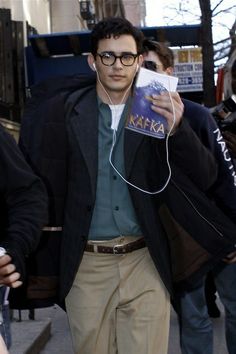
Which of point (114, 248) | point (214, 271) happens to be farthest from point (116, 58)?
point (214, 271)

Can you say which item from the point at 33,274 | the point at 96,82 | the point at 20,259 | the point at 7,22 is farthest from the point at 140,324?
the point at 7,22

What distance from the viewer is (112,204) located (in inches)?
133

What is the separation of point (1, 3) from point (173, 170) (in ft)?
26.6

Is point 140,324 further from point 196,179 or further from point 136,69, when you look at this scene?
point 136,69

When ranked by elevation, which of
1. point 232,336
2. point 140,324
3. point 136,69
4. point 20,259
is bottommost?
point 232,336

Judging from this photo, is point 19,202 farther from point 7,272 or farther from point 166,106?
point 166,106

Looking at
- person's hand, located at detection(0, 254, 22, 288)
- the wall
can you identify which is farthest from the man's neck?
the wall

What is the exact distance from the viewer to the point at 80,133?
3.41 meters

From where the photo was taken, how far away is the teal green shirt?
3.36 metres

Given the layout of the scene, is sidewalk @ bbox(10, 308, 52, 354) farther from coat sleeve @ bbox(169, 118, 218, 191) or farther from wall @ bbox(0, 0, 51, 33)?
wall @ bbox(0, 0, 51, 33)

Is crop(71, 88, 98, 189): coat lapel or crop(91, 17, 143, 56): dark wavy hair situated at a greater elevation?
crop(91, 17, 143, 56): dark wavy hair

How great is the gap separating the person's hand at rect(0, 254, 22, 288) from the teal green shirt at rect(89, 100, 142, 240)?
0.77 meters

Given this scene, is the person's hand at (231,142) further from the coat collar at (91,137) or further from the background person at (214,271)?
the coat collar at (91,137)

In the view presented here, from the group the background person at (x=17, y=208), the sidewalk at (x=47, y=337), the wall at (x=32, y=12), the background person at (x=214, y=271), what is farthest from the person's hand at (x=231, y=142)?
the wall at (x=32, y=12)
